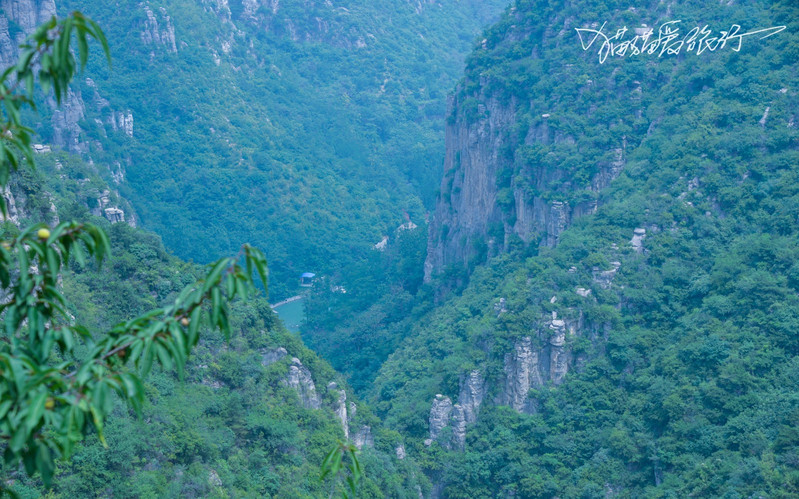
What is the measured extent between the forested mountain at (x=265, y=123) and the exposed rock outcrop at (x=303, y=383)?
3316cm

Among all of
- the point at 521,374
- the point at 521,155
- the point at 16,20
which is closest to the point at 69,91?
the point at 16,20

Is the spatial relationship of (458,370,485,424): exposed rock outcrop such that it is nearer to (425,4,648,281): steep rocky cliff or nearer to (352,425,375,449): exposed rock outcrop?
(352,425,375,449): exposed rock outcrop

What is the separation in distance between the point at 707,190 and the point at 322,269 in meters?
40.6

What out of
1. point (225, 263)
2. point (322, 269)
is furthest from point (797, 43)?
point (322, 269)

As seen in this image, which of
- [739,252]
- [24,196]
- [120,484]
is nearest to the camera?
[120,484]

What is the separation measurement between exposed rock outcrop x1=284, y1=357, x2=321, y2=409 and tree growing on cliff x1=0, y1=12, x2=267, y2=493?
22.9 meters

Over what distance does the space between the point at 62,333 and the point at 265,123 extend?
75.5m

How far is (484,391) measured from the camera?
35.1m

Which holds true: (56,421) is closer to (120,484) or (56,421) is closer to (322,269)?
(120,484)

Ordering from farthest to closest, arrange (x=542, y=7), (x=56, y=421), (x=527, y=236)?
1. (x=542, y=7)
2. (x=527, y=236)
3. (x=56, y=421)

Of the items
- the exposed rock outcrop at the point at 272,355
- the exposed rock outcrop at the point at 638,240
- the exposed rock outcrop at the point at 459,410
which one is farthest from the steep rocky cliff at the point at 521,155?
the exposed rock outcrop at the point at 272,355

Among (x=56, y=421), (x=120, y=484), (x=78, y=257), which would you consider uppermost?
(x=78, y=257)

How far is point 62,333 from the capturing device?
20.8 feet

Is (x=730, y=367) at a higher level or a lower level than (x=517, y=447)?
higher
